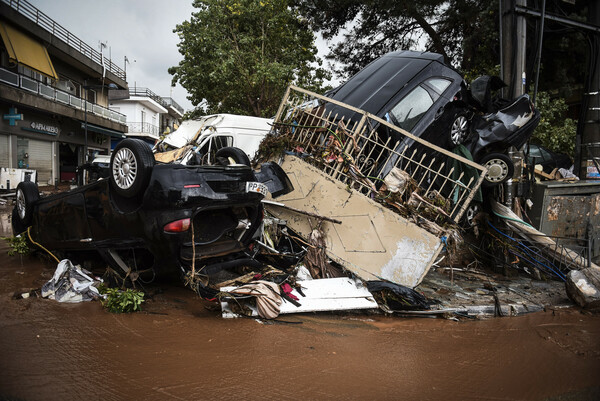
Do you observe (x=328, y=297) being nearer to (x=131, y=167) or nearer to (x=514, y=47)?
(x=131, y=167)

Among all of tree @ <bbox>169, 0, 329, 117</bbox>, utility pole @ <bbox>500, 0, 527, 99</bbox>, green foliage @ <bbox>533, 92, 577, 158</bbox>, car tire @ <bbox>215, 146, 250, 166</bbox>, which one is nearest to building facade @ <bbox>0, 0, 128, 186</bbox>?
tree @ <bbox>169, 0, 329, 117</bbox>

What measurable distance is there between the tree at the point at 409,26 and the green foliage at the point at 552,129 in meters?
2.15

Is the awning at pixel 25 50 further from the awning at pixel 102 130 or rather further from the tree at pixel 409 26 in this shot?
the tree at pixel 409 26

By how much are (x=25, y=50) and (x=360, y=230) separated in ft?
57.9

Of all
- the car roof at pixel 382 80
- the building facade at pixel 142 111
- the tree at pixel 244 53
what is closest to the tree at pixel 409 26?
the tree at pixel 244 53

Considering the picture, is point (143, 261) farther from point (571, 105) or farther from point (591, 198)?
point (571, 105)

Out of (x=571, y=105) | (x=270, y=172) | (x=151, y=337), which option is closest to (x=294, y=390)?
(x=151, y=337)

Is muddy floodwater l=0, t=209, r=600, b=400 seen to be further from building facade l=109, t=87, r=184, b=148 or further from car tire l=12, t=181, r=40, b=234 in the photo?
building facade l=109, t=87, r=184, b=148

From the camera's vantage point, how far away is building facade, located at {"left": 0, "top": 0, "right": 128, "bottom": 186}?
15109mm

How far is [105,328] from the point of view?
10.3ft

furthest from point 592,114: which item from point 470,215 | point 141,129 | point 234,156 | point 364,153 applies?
point 141,129

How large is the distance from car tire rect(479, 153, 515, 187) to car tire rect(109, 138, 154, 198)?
16.2 ft

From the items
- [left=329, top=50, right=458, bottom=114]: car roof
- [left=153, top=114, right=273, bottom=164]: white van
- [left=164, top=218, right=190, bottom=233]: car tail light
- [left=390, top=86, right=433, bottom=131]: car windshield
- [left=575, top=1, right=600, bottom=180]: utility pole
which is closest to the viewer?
[left=164, top=218, right=190, bottom=233]: car tail light

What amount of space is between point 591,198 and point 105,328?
7173 millimetres
